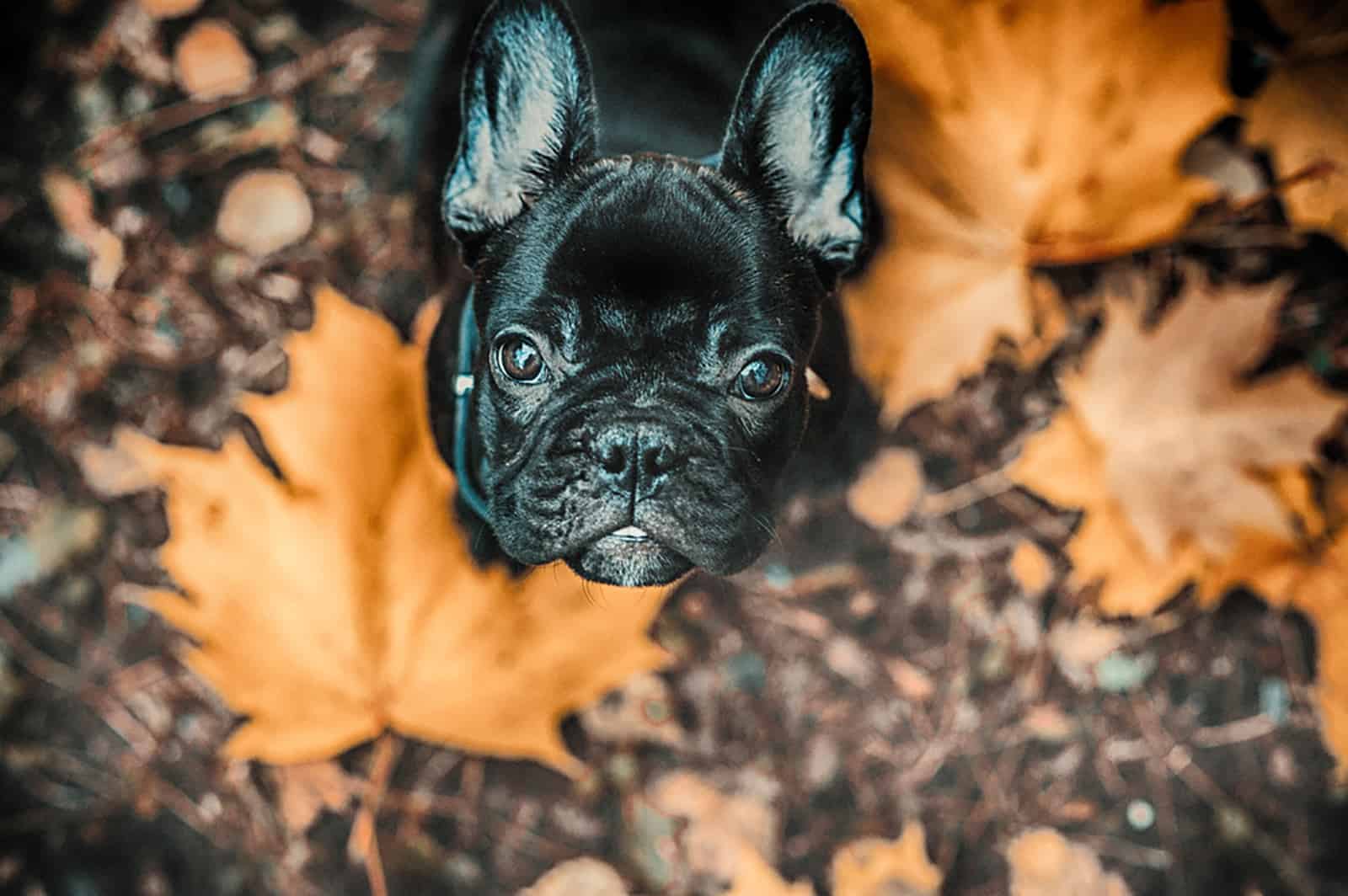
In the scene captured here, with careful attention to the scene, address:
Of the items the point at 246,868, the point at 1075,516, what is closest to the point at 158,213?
the point at 246,868

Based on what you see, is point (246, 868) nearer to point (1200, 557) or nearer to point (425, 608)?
point (425, 608)

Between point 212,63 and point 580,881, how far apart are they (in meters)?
0.82

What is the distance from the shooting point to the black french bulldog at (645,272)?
0.50 metres

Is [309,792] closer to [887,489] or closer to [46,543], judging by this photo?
[46,543]

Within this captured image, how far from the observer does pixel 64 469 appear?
940 mm

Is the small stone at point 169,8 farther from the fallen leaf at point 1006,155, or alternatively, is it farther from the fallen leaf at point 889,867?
the fallen leaf at point 889,867

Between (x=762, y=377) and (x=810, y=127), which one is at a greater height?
(x=810, y=127)

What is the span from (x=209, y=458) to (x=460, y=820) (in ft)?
1.30

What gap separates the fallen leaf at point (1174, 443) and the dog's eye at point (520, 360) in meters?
0.54

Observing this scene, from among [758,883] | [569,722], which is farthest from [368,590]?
[758,883]

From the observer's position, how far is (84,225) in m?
0.94

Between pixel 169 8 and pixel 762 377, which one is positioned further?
pixel 169 8

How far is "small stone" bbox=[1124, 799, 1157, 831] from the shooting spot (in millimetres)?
906

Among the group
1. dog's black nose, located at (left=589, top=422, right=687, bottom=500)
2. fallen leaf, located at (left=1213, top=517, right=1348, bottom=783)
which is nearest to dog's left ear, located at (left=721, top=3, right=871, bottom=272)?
dog's black nose, located at (left=589, top=422, right=687, bottom=500)
